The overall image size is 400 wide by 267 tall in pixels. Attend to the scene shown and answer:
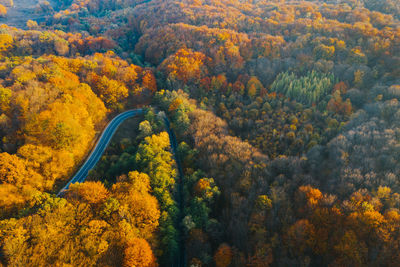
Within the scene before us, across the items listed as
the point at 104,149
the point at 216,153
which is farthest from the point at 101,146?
the point at 216,153

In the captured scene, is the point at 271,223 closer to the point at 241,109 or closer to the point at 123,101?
the point at 241,109

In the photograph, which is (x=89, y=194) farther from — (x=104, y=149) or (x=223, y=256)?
(x=223, y=256)

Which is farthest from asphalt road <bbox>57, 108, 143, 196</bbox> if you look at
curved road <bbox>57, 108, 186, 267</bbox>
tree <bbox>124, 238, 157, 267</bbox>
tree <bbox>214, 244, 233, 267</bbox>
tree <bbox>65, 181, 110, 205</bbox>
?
tree <bbox>214, 244, 233, 267</bbox>

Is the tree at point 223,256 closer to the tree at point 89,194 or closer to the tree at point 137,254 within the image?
the tree at point 137,254

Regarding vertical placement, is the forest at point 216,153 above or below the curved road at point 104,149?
above

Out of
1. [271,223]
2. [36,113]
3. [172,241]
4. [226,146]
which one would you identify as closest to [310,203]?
[271,223]

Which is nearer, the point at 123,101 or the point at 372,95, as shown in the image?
the point at 372,95

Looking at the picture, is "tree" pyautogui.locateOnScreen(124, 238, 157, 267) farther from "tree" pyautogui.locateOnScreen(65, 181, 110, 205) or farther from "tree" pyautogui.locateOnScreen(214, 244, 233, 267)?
"tree" pyautogui.locateOnScreen(214, 244, 233, 267)

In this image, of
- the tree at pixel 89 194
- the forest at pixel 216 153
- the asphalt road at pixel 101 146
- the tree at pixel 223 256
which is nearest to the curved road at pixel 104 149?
the asphalt road at pixel 101 146
